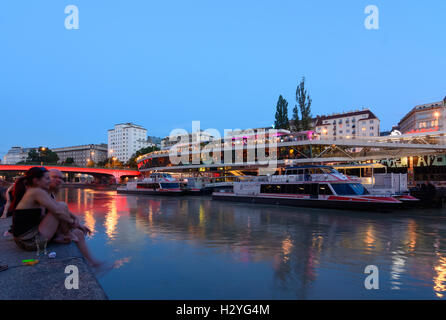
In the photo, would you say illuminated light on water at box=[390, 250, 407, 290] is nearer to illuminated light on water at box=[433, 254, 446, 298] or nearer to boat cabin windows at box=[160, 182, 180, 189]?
illuminated light on water at box=[433, 254, 446, 298]

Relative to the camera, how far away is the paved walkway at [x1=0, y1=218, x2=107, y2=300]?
3689 mm

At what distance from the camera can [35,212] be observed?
5.21 meters

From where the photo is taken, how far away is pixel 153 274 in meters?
7.53

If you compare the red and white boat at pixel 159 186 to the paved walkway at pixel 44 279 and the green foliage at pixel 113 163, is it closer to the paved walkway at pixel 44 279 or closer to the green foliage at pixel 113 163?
the paved walkway at pixel 44 279

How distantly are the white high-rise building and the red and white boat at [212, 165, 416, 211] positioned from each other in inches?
5424

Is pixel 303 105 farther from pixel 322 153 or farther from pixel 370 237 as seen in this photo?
pixel 370 237

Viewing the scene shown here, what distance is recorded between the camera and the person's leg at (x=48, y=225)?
5.41 meters

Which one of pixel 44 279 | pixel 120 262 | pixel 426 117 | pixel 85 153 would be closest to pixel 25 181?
pixel 44 279

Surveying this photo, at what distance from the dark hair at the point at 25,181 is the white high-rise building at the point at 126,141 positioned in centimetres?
15734

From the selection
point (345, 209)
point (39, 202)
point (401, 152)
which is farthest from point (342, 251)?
point (401, 152)

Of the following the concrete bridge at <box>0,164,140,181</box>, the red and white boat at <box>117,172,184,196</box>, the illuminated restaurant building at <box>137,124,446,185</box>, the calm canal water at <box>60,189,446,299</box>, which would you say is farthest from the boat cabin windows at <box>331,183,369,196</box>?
the concrete bridge at <box>0,164,140,181</box>
